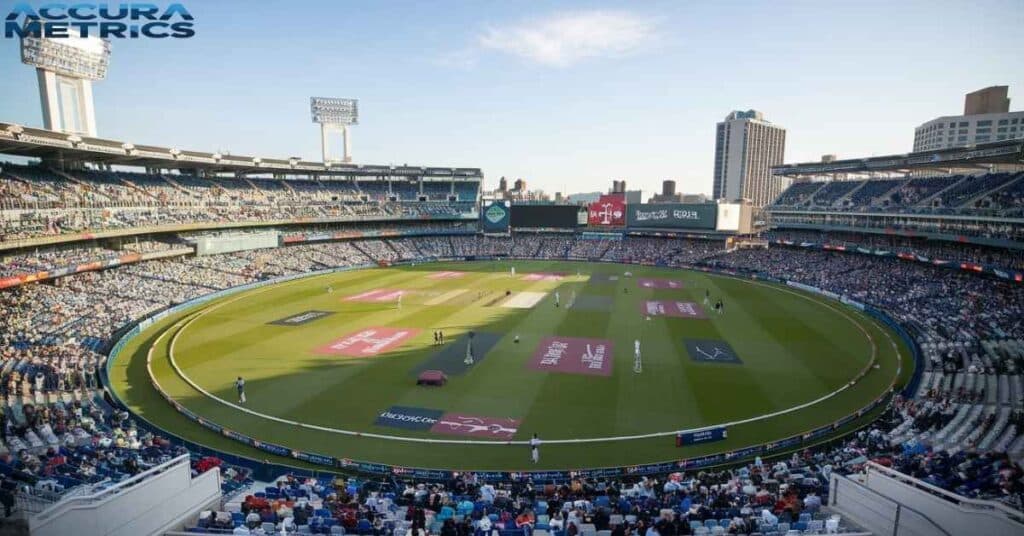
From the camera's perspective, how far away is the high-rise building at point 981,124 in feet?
462

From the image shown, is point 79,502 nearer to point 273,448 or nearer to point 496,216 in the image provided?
point 273,448

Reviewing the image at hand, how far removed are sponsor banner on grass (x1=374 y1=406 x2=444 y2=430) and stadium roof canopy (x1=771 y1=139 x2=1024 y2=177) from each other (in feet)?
178

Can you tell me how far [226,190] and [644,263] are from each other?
60.9 metres

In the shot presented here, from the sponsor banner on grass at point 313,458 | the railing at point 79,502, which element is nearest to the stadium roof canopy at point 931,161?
the sponsor banner on grass at point 313,458

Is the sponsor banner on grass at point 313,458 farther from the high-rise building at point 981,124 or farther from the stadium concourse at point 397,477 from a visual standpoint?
the high-rise building at point 981,124

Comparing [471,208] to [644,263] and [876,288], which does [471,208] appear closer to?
[644,263]

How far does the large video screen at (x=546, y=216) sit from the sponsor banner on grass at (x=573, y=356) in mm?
50942

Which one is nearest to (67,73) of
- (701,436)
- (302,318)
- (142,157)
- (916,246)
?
(142,157)

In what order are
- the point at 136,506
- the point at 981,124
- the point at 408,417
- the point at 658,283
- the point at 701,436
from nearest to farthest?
the point at 136,506 → the point at 701,436 → the point at 408,417 → the point at 658,283 → the point at 981,124

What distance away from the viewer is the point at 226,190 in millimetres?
68938

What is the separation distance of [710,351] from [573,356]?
9490 mm

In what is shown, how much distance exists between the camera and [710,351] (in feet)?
112

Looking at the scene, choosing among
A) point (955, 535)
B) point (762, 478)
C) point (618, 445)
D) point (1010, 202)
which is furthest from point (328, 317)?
point (1010, 202)

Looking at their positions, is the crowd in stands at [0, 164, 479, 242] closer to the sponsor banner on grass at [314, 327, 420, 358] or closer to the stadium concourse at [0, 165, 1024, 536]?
the stadium concourse at [0, 165, 1024, 536]
